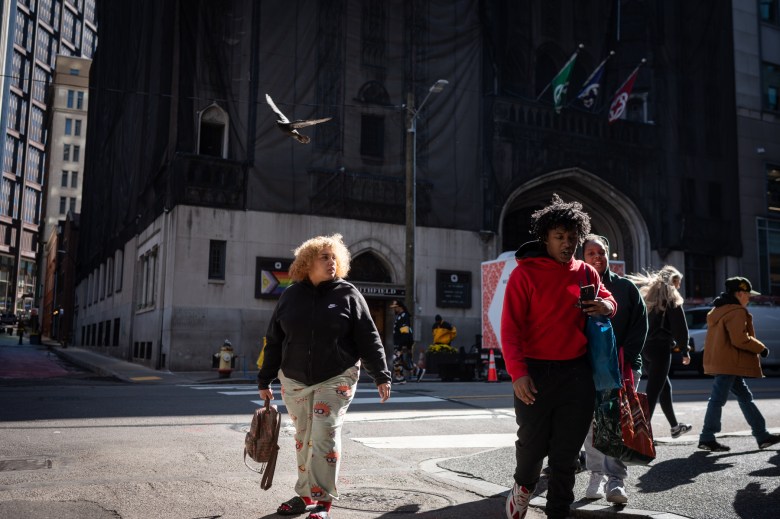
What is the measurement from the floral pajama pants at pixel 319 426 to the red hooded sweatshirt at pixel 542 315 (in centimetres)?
119

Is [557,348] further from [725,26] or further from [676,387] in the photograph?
[725,26]

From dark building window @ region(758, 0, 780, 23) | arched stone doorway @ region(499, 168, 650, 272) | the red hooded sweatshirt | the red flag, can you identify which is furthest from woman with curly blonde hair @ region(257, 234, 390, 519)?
dark building window @ region(758, 0, 780, 23)

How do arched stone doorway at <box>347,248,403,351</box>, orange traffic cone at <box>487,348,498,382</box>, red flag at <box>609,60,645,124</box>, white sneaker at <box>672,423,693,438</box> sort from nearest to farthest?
white sneaker at <box>672,423,693,438</box> < orange traffic cone at <box>487,348,498,382</box> < arched stone doorway at <box>347,248,403,351</box> < red flag at <box>609,60,645,124</box>

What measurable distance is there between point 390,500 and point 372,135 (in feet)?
75.1

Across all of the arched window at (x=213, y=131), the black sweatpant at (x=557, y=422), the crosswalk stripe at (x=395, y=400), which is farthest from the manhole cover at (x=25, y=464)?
the arched window at (x=213, y=131)

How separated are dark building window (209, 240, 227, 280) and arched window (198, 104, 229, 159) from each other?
290 cm

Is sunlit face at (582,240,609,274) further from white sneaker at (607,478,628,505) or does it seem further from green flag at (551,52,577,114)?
green flag at (551,52,577,114)

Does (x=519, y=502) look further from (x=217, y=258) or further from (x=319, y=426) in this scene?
(x=217, y=258)

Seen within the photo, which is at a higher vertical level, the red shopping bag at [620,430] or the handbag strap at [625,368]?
the handbag strap at [625,368]

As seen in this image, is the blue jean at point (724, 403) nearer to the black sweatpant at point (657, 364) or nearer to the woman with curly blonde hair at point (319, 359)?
the black sweatpant at point (657, 364)

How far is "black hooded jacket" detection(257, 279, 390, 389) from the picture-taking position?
5.10m

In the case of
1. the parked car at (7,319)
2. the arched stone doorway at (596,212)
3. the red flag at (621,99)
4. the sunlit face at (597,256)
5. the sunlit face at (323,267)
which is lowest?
the sunlit face at (323,267)

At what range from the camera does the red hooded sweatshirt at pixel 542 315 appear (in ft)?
14.4

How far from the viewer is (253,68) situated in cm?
2595
